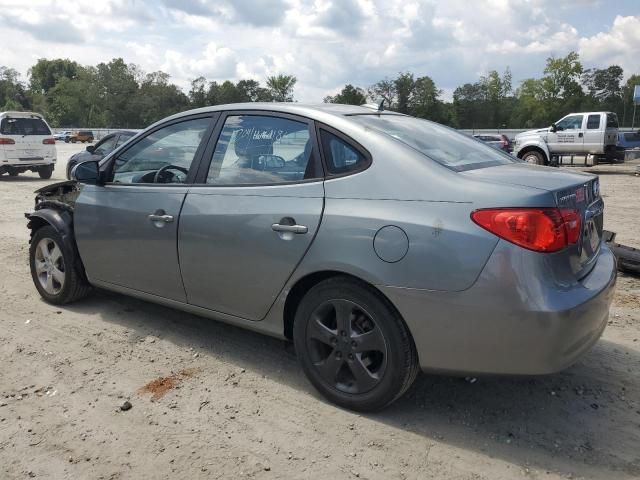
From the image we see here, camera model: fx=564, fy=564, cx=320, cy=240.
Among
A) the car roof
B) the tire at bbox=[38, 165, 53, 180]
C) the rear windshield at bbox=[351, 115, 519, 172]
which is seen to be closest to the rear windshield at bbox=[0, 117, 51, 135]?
the tire at bbox=[38, 165, 53, 180]

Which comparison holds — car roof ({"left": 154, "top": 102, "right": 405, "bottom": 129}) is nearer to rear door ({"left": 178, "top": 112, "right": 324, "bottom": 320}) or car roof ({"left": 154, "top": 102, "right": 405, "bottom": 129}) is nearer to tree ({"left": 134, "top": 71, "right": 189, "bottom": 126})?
rear door ({"left": 178, "top": 112, "right": 324, "bottom": 320})

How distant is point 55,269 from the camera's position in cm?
479

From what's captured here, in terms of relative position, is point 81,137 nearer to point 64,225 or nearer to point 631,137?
point 631,137

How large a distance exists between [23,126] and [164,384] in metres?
16.1

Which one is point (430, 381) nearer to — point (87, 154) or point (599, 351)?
point (599, 351)

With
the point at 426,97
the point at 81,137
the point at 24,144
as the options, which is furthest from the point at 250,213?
the point at 426,97

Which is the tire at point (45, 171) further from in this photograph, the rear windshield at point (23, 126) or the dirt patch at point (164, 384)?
the dirt patch at point (164, 384)

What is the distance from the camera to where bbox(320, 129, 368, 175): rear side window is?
3092 millimetres

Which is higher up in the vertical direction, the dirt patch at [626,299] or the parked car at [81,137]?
the parked car at [81,137]

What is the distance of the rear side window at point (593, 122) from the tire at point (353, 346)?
20363 millimetres

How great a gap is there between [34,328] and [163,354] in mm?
1238

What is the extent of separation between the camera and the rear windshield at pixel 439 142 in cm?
312

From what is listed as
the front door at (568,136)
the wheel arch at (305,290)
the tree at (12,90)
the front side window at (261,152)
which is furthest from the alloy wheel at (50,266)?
the tree at (12,90)

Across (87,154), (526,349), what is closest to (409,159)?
(526,349)
